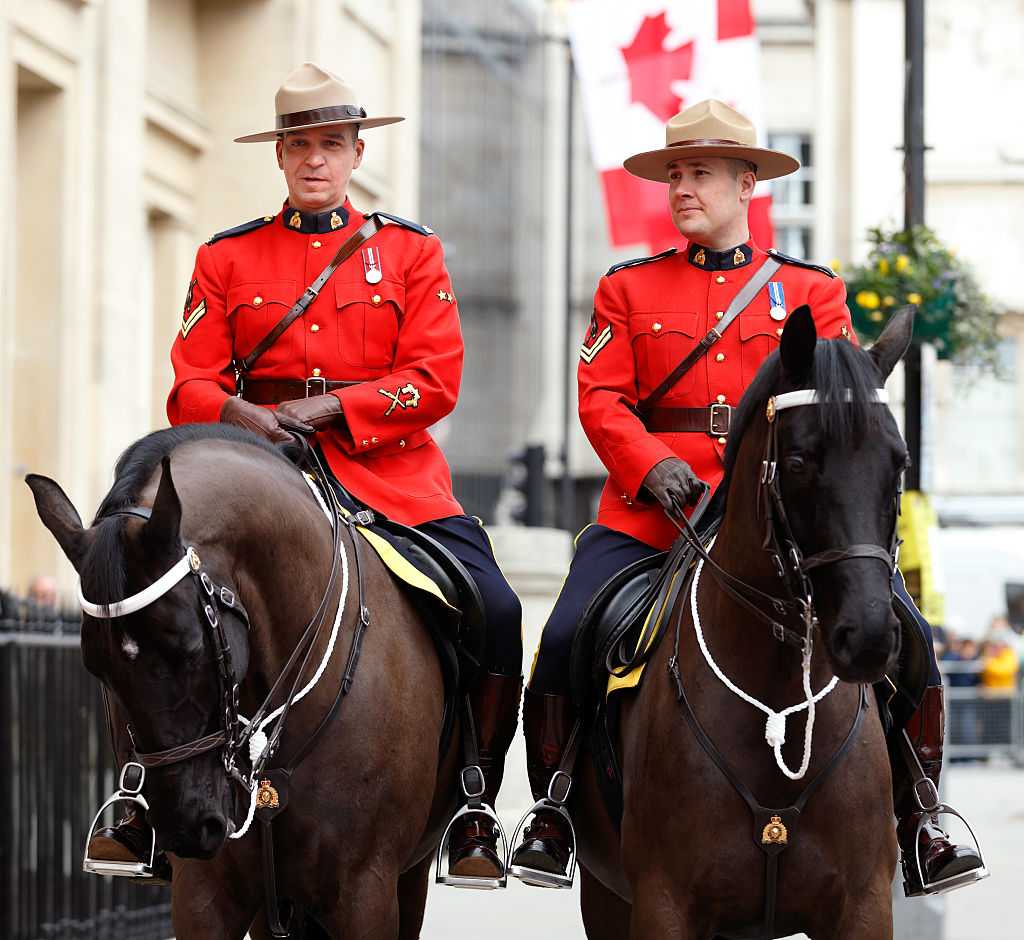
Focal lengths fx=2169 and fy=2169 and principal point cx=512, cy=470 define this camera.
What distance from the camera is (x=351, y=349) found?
6.70 meters

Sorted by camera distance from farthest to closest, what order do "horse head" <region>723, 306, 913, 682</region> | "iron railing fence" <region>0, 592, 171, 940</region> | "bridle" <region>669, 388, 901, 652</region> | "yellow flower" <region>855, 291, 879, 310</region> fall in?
"yellow flower" <region>855, 291, 879, 310</region> → "iron railing fence" <region>0, 592, 171, 940</region> → "bridle" <region>669, 388, 901, 652</region> → "horse head" <region>723, 306, 913, 682</region>

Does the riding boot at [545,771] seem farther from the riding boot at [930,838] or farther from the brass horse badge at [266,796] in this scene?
the brass horse badge at [266,796]

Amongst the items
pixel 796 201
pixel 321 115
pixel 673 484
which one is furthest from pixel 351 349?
pixel 796 201

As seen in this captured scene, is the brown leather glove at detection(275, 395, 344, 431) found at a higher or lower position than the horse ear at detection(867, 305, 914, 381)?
lower

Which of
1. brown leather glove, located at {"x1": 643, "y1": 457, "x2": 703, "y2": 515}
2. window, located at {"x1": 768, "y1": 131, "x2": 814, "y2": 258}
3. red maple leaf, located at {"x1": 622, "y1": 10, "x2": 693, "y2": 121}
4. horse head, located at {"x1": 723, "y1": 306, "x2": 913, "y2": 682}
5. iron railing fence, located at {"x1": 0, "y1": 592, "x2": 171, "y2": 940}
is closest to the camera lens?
horse head, located at {"x1": 723, "y1": 306, "x2": 913, "y2": 682}

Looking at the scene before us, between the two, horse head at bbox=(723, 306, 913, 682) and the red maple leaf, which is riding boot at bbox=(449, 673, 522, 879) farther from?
the red maple leaf

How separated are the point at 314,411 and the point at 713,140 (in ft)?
4.85

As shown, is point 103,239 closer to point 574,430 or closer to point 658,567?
point 658,567

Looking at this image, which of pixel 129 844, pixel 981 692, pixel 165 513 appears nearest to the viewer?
pixel 165 513

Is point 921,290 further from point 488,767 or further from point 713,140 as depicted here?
point 488,767

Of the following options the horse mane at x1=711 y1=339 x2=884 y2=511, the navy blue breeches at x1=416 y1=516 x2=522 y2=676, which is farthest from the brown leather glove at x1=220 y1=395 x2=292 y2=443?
the horse mane at x1=711 y1=339 x2=884 y2=511

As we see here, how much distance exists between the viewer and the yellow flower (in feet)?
36.7

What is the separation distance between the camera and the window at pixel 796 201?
4719 cm

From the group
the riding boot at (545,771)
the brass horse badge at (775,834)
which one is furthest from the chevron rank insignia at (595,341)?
the brass horse badge at (775,834)
